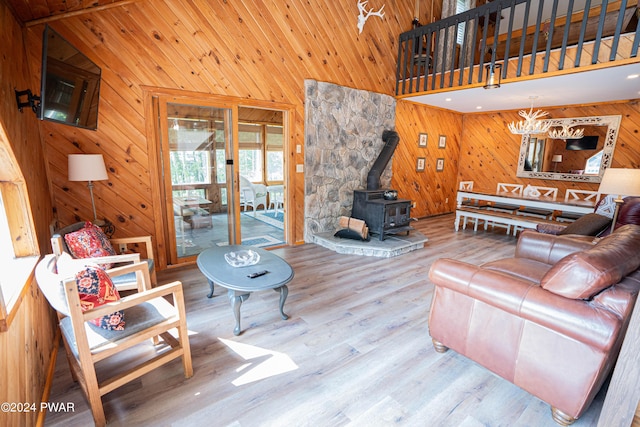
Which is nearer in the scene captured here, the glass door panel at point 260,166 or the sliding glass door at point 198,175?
the sliding glass door at point 198,175

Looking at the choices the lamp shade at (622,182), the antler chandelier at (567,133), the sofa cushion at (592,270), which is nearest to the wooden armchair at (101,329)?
the sofa cushion at (592,270)

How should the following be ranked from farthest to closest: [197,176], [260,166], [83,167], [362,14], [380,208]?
1. [260,166]
2. [362,14]
3. [380,208]
4. [197,176]
5. [83,167]

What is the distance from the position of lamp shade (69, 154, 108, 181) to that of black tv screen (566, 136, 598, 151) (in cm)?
792

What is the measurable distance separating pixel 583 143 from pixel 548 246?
4765 mm

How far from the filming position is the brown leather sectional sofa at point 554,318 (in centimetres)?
146

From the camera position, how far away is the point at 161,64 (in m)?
3.30

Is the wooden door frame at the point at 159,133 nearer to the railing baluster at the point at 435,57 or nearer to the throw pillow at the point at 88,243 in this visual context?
the throw pillow at the point at 88,243

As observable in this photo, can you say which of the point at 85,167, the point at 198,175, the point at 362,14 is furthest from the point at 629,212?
the point at 85,167

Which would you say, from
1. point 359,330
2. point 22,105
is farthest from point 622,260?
point 22,105

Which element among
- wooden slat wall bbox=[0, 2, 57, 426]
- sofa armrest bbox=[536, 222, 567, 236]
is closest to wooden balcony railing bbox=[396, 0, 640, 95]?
sofa armrest bbox=[536, 222, 567, 236]

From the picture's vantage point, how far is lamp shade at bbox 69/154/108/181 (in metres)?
2.68

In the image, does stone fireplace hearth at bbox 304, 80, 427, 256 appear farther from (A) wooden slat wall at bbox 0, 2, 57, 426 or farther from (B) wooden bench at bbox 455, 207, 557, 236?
(A) wooden slat wall at bbox 0, 2, 57, 426

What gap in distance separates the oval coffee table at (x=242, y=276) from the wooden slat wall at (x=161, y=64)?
56.6 inches

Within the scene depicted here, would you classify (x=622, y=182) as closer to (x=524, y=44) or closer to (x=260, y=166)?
(x=524, y=44)
